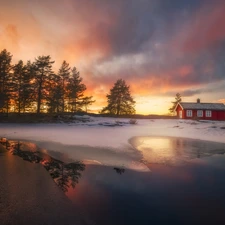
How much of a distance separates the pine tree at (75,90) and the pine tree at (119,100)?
877 centimetres

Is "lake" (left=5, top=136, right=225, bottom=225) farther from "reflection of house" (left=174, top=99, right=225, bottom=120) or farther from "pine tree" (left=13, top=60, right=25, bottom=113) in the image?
"reflection of house" (left=174, top=99, right=225, bottom=120)

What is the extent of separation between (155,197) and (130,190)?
2.90 ft

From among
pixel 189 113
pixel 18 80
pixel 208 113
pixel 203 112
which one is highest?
pixel 18 80

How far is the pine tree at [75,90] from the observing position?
51.3 metres

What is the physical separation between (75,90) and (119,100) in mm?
14011

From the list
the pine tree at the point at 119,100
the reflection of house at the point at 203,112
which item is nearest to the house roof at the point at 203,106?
the reflection of house at the point at 203,112

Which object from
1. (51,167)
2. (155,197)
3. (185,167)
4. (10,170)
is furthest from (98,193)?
(185,167)

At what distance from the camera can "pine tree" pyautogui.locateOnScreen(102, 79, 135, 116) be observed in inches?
2195

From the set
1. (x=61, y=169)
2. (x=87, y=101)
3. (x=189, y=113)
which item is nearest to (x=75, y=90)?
(x=87, y=101)

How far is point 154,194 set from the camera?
5.61m

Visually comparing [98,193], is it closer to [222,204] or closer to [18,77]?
[222,204]

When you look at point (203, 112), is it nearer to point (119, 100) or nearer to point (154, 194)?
point (119, 100)

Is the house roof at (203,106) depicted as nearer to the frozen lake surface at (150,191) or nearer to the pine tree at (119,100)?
the pine tree at (119,100)

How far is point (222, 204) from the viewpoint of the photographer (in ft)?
16.5
